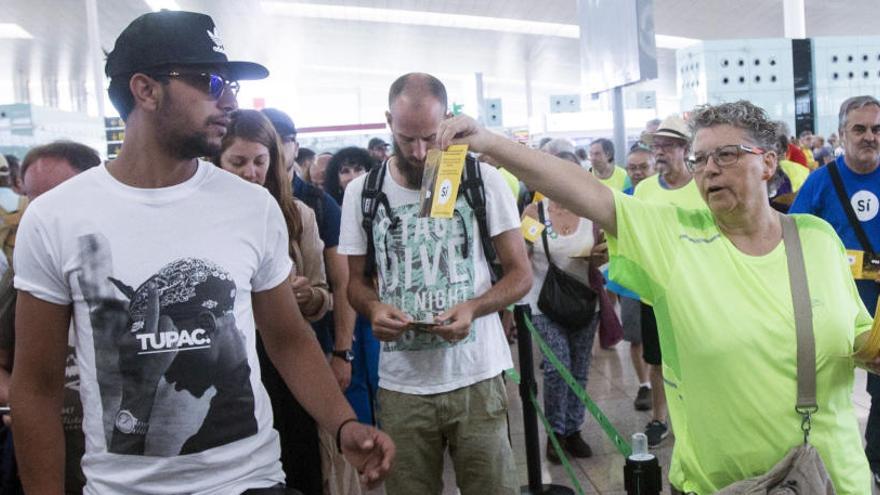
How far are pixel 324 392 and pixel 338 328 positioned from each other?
1268 mm

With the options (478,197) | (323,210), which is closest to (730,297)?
(478,197)

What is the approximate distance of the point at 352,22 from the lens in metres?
35.4

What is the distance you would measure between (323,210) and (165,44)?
1716 millimetres

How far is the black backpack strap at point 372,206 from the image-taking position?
3082 mm

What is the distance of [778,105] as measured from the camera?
1862 centimetres

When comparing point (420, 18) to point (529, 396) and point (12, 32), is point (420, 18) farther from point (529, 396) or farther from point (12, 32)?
point (529, 396)

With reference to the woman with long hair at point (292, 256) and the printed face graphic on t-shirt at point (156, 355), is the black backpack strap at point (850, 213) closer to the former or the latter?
the woman with long hair at point (292, 256)

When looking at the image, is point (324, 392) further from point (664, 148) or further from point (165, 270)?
point (664, 148)

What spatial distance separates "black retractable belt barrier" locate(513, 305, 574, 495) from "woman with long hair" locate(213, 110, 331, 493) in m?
1.56

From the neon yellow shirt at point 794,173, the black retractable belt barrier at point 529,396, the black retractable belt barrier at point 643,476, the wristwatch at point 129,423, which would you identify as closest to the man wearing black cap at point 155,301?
the wristwatch at point 129,423

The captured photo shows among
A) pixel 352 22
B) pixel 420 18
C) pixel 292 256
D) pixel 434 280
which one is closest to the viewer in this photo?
pixel 434 280

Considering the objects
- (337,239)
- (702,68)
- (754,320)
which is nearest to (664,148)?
(337,239)

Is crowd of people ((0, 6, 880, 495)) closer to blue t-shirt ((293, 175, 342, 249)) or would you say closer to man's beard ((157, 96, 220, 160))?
man's beard ((157, 96, 220, 160))

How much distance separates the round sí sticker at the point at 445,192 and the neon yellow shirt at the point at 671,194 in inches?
104
